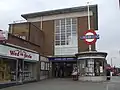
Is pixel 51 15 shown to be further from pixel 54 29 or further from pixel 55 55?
pixel 55 55

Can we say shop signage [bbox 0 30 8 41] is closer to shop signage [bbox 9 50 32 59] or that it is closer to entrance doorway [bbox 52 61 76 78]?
shop signage [bbox 9 50 32 59]

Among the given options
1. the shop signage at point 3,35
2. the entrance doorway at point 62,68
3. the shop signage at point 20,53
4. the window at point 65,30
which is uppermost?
the window at point 65,30

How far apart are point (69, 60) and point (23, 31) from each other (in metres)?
9.41

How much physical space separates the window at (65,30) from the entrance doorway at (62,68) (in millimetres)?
4112

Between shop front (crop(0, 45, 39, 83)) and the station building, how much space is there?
11.3 meters

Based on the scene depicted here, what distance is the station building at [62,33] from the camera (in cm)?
3622

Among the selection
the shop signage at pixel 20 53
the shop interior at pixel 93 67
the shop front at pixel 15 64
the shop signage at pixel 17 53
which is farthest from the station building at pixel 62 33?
the shop signage at pixel 20 53

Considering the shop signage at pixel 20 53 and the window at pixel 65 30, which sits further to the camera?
the window at pixel 65 30

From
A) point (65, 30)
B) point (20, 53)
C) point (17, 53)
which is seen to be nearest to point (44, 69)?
point (20, 53)

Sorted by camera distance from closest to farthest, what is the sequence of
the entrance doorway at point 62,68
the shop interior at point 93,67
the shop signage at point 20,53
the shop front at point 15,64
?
1. the shop front at point 15,64
2. the shop signage at point 20,53
3. the shop interior at point 93,67
4. the entrance doorway at point 62,68

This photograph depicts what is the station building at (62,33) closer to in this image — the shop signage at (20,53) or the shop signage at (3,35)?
the shop signage at (20,53)

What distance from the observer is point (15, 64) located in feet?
67.1

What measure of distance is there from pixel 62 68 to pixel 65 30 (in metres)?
7.23

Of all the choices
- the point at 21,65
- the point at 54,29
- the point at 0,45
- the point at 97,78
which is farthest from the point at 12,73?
the point at 54,29
